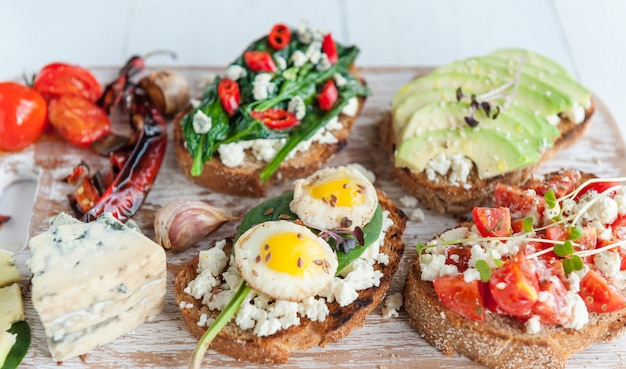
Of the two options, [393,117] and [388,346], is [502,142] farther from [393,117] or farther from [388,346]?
[388,346]

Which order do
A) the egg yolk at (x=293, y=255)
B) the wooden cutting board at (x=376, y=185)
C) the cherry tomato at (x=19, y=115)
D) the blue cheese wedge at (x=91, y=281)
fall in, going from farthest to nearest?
the cherry tomato at (x=19, y=115)
the wooden cutting board at (x=376, y=185)
the egg yolk at (x=293, y=255)
the blue cheese wedge at (x=91, y=281)

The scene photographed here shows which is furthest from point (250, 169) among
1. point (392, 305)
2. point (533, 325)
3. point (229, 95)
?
point (533, 325)

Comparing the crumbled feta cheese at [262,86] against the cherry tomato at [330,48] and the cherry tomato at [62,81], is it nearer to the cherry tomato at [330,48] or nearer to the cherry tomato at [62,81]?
the cherry tomato at [330,48]

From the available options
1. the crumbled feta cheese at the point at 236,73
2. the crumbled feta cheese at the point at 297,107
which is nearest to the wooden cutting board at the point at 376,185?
the crumbled feta cheese at the point at 297,107

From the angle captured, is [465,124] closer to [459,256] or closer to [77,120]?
[459,256]

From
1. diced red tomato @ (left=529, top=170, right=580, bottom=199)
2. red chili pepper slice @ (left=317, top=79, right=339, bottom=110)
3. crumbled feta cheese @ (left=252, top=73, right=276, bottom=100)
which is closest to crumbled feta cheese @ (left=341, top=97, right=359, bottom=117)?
red chili pepper slice @ (left=317, top=79, right=339, bottom=110)
